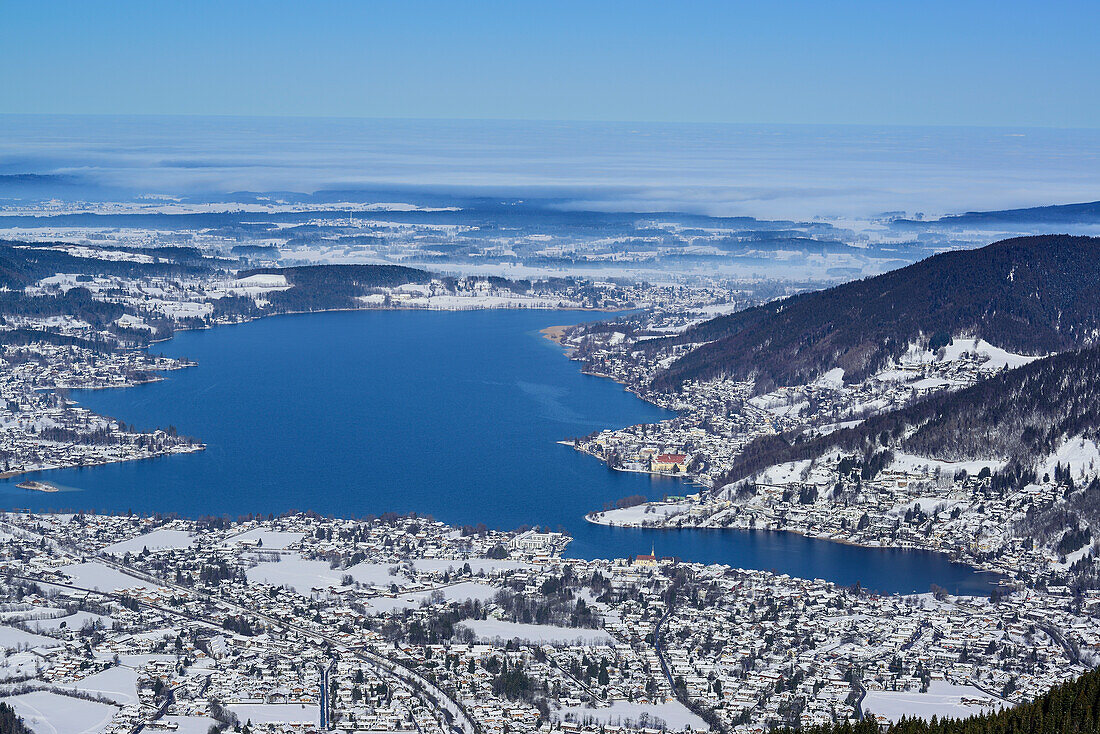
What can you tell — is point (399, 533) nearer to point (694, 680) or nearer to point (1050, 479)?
point (694, 680)

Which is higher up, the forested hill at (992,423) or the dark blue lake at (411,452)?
the forested hill at (992,423)

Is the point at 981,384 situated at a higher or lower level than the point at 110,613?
higher

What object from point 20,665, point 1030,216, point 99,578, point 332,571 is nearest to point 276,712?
point 20,665

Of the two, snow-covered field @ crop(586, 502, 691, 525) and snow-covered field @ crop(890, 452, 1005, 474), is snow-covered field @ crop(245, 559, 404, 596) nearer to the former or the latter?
snow-covered field @ crop(586, 502, 691, 525)

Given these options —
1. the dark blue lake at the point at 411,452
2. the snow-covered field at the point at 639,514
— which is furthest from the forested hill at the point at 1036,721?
Result: the snow-covered field at the point at 639,514

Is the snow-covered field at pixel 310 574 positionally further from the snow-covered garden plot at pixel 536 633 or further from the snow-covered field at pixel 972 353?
the snow-covered field at pixel 972 353

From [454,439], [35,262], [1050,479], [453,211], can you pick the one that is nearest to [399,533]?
[454,439]
